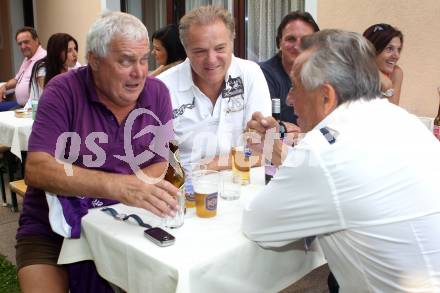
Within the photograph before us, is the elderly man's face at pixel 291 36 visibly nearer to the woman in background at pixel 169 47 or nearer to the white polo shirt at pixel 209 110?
the white polo shirt at pixel 209 110

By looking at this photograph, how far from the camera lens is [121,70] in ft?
5.24

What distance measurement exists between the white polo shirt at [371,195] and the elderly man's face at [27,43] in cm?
488

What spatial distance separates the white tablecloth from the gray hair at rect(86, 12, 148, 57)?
210 cm

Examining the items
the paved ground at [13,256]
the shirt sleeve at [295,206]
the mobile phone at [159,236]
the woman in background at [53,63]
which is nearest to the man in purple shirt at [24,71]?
the woman in background at [53,63]

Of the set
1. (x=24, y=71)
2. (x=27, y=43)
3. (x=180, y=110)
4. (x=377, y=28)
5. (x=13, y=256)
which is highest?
(x=377, y=28)

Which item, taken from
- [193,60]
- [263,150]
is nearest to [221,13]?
[193,60]

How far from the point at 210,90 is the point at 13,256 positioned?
1737 millimetres

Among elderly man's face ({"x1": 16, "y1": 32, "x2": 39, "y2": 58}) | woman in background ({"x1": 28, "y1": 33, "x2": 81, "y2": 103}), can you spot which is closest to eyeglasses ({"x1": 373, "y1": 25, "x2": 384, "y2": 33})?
woman in background ({"x1": 28, "y1": 33, "x2": 81, "y2": 103})

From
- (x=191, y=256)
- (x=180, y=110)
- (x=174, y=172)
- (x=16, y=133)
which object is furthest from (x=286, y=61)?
(x=16, y=133)

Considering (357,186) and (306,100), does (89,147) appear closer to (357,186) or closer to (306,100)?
(306,100)

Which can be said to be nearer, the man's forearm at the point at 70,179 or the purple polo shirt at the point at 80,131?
the man's forearm at the point at 70,179

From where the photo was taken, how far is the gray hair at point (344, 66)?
3.82 feet

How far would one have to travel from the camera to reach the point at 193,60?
1.99 meters

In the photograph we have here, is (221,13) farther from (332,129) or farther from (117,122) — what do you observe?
(332,129)
